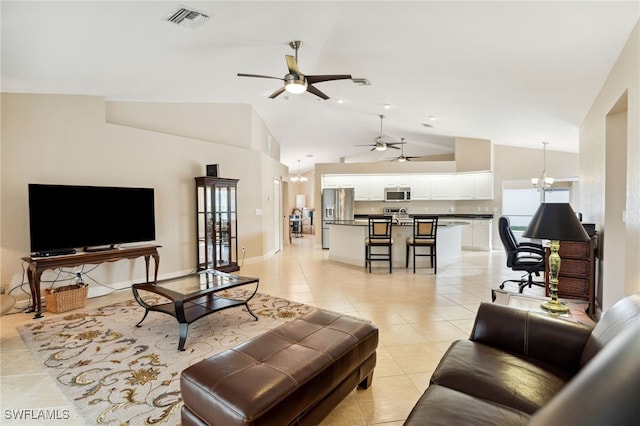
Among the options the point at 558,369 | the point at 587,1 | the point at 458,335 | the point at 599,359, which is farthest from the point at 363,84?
the point at 599,359

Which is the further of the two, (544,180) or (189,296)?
(544,180)

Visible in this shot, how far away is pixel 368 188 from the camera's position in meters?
9.64

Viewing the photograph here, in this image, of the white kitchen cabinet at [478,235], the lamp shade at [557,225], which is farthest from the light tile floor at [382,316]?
the lamp shade at [557,225]

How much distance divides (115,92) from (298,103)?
12.0 feet

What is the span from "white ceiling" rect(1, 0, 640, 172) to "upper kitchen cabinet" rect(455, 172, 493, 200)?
8.04 feet

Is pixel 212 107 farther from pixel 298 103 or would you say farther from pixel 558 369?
pixel 558 369

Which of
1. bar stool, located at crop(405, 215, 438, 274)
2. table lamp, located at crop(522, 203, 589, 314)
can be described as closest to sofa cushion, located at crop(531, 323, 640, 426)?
table lamp, located at crop(522, 203, 589, 314)

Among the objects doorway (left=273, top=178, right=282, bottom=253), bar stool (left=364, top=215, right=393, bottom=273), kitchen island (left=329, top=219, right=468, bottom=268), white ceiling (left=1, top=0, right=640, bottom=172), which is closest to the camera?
white ceiling (left=1, top=0, right=640, bottom=172)

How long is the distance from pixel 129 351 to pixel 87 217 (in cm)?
232

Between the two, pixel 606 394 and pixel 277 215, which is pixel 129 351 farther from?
pixel 277 215

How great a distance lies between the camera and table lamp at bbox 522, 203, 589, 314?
7.36ft

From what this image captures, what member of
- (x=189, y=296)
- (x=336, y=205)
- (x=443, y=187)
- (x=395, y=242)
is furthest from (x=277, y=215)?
(x=189, y=296)

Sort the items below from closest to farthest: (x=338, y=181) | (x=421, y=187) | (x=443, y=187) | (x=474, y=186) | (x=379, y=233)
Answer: (x=379, y=233), (x=474, y=186), (x=443, y=187), (x=421, y=187), (x=338, y=181)

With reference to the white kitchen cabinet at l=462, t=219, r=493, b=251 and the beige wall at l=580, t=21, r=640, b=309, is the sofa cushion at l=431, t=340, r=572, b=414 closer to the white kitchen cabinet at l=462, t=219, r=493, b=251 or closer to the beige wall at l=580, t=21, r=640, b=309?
the beige wall at l=580, t=21, r=640, b=309
